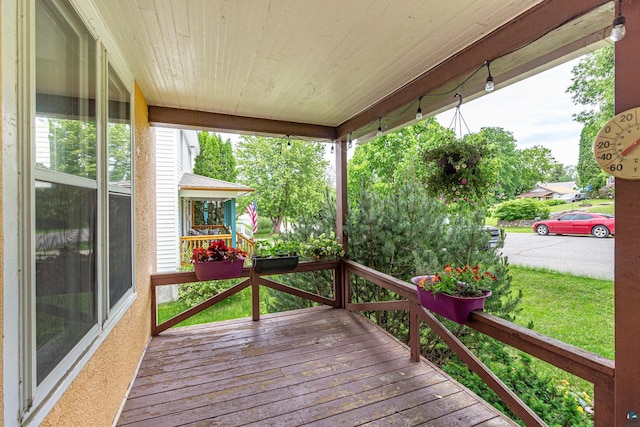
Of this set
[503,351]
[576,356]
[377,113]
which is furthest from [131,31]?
[503,351]

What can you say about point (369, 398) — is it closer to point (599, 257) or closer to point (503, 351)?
point (503, 351)

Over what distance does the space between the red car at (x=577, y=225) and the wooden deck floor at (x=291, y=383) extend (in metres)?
3.52

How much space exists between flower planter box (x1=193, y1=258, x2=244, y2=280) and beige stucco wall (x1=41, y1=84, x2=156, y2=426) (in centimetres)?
50

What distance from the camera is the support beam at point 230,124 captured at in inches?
120

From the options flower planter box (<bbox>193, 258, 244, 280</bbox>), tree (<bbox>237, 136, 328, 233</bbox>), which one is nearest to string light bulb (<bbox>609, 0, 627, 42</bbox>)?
flower planter box (<bbox>193, 258, 244, 280</bbox>)

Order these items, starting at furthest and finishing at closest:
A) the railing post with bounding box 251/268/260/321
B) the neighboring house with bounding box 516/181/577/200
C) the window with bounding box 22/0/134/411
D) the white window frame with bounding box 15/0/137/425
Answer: the neighboring house with bounding box 516/181/577/200 → the railing post with bounding box 251/268/260/321 → the window with bounding box 22/0/134/411 → the white window frame with bounding box 15/0/137/425

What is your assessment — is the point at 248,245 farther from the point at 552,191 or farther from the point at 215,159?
the point at 215,159

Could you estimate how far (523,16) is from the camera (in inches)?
64.0

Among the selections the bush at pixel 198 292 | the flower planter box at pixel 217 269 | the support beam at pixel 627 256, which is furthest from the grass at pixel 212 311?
the support beam at pixel 627 256

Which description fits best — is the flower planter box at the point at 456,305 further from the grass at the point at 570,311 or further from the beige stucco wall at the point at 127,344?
the grass at the point at 570,311

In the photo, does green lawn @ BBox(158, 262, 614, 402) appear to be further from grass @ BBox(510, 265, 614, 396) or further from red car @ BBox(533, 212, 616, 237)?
red car @ BBox(533, 212, 616, 237)

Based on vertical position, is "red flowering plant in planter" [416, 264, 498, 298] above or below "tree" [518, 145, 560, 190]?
below

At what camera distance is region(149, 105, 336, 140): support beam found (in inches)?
120

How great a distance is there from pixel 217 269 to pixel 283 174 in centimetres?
1168
